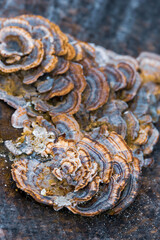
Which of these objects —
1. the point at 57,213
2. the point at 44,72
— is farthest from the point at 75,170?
the point at 44,72

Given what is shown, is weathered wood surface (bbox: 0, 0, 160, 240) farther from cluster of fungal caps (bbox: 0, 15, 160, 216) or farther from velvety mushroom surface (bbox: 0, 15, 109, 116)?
velvety mushroom surface (bbox: 0, 15, 109, 116)

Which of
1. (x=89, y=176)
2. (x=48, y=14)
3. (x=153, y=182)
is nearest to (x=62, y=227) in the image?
(x=89, y=176)

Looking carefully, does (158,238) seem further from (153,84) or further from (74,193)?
(153,84)

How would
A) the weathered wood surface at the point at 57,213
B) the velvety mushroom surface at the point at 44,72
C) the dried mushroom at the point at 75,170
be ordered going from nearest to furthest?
the weathered wood surface at the point at 57,213 < the dried mushroom at the point at 75,170 < the velvety mushroom surface at the point at 44,72

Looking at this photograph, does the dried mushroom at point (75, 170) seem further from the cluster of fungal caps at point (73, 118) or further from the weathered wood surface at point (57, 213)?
the weathered wood surface at point (57, 213)

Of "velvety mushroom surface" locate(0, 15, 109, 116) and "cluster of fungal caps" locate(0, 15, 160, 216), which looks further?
"velvety mushroom surface" locate(0, 15, 109, 116)

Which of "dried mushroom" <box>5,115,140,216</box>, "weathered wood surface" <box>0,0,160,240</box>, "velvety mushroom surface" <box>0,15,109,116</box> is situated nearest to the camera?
"weathered wood surface" <box>0,0,160,240</box>

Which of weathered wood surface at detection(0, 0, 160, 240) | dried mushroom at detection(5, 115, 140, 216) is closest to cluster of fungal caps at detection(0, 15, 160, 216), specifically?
dried mushroom at detection(5, 115, 140, 216)

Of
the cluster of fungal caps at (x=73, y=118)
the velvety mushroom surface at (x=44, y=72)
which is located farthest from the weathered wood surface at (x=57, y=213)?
the velvety mushroom surface at (x=44, y=72)
